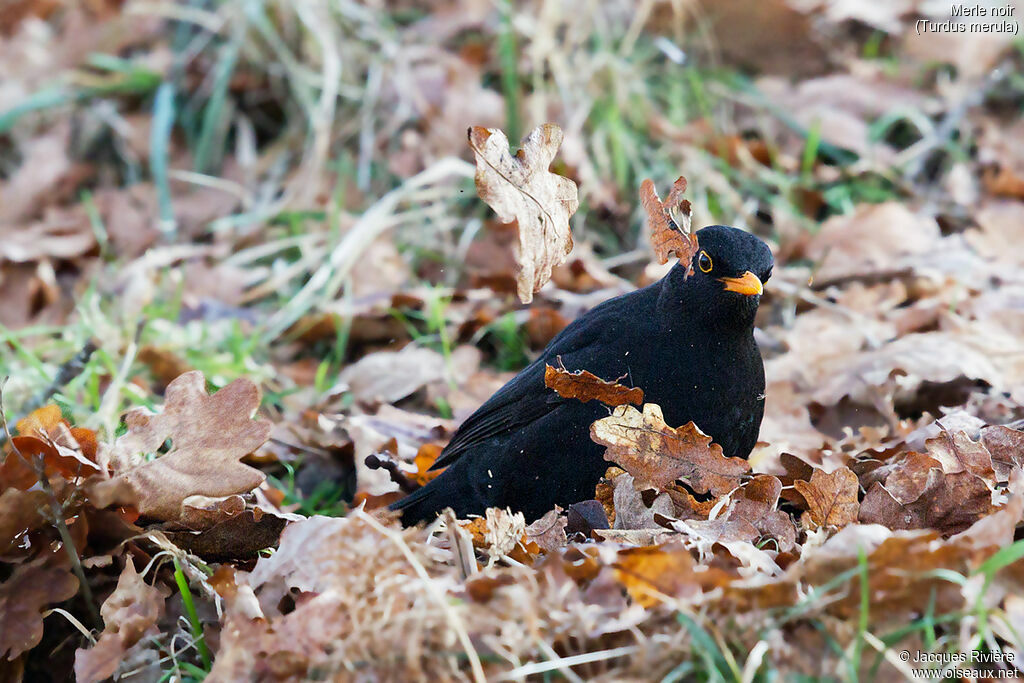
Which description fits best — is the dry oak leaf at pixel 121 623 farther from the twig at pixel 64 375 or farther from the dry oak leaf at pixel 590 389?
the twig at pixel 64 375

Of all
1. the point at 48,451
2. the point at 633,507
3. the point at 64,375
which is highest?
the point at 48,451

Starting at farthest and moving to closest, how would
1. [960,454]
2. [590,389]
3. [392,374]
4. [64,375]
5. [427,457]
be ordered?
[392,374], [64,375], [427,457], [590,389], [960,454]

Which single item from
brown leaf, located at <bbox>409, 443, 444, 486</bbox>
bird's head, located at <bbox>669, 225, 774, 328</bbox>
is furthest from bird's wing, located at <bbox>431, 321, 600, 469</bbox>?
bird's head, located at <bbox>669, 225, 774, 328</bbox>

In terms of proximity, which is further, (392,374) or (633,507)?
(392,374)

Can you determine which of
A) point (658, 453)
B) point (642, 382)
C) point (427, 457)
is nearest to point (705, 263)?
point (642, 382)

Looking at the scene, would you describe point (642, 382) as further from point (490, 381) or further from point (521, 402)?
point (490, 381)

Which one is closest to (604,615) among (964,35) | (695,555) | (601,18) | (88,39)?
(695,555)
